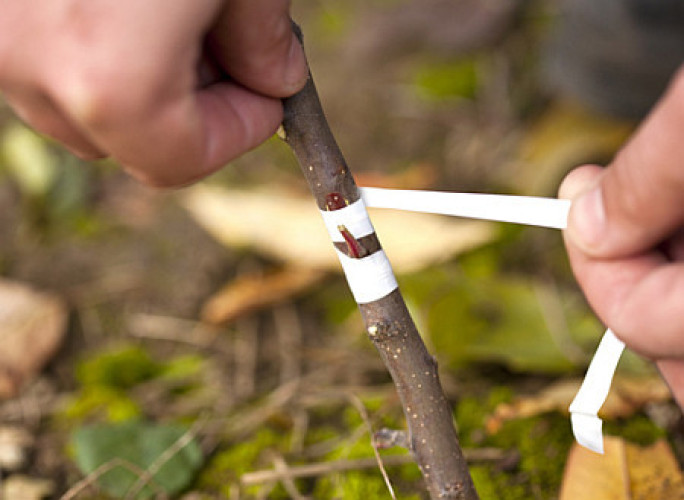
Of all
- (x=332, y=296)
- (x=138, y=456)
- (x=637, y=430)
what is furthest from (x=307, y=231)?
(x=637, y=430)

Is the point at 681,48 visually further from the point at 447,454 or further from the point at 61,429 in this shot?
the point at 61,429

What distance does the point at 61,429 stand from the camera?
0.97m

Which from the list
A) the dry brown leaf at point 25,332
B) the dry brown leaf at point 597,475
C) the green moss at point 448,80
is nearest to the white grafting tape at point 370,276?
the dry brown leaf at point 597,475

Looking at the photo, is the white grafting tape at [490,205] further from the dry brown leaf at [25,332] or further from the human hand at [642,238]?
the dry brown leaf at [25,332]

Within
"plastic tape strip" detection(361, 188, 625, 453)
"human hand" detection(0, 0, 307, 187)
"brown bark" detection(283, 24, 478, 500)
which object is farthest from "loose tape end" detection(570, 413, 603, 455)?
"human hand" detection(0, 0, 307, 187)

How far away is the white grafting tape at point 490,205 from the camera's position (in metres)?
0.55

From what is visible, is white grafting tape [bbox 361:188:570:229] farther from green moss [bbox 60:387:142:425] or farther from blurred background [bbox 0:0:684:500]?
green moss [bbox 60:387:142:425]

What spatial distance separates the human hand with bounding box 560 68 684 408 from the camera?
1.40 feet

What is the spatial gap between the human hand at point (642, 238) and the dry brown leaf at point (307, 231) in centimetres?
65

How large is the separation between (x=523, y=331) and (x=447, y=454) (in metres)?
0.45

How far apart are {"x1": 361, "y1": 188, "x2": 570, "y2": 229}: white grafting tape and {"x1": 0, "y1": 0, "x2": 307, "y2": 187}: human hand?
5.8 inches

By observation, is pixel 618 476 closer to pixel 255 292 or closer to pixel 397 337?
pixel 397 337

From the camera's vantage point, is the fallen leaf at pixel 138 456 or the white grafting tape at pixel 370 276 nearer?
the white grafting tape at pixel 370 276

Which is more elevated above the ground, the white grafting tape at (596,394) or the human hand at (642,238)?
the human hand at (642,238)
